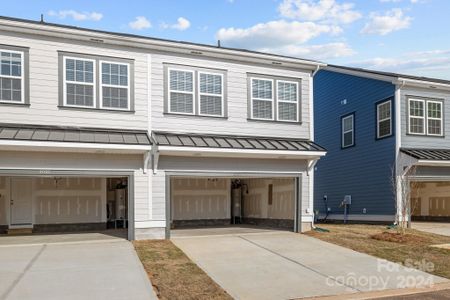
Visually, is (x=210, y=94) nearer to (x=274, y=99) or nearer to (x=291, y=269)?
(x=274, y=99)

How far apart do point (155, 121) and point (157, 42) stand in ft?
7.97

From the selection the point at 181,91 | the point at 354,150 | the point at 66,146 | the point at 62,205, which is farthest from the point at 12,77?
the point at 354,150

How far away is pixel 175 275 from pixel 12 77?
7647 mm

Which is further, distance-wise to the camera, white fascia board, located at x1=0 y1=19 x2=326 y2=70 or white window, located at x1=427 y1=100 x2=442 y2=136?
white window, located at x1=427 y1=100 x2=442 y2=136

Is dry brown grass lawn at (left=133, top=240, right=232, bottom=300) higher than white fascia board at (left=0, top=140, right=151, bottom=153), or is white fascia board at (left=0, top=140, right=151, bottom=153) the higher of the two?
white fascia board at (left=0, top=140, right=151, bottom=153)

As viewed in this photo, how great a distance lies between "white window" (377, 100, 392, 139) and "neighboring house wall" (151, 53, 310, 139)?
4.47m

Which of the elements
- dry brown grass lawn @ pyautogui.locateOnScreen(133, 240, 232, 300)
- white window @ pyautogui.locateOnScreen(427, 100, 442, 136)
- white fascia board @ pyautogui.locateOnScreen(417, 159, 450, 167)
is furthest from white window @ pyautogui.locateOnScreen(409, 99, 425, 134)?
dry brown grass lawn @ pyautogui.locateOnScreen(133, 240, 232, 300)

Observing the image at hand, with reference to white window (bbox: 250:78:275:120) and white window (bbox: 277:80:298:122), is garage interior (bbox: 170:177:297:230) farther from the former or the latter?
white window (bbox: 250:78:275:120)

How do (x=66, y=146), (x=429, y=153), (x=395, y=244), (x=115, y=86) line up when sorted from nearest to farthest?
(x=66, y=146), (x=395, y=244), (x=115, y=86), (x=429, y=153)

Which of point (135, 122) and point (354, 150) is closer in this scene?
point (135, 122)

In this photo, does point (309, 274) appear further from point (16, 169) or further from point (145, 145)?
point (16, 169)

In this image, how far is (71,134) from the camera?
13.0 meters

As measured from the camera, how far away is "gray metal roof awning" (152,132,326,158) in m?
13.7

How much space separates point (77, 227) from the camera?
55.1ft
